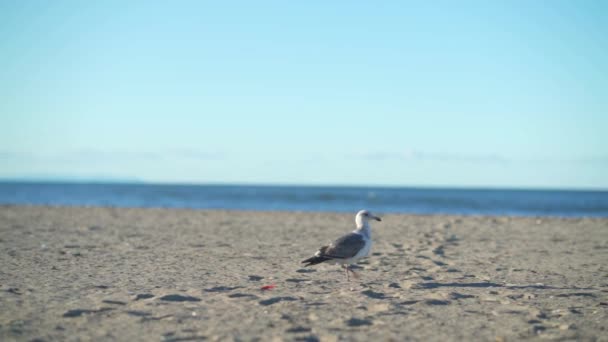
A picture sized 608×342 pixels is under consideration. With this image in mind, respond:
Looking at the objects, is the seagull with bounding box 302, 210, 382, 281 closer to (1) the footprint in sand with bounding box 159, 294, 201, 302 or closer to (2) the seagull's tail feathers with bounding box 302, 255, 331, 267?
(2) the seagull's tail feathers with bounding box 302, 255, 331, 267

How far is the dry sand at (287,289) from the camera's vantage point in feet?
18.9

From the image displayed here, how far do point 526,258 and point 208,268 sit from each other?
272 inches

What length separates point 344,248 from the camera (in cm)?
838

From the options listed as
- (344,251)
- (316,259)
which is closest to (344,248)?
(344,251)

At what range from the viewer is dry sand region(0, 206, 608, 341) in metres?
5.75

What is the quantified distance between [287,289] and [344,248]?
3.91 feet

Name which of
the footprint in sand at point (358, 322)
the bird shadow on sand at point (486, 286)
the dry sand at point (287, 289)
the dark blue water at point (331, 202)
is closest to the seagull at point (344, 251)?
the dry sand at point (287, 289)

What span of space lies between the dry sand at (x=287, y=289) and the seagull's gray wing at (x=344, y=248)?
1.54 feet

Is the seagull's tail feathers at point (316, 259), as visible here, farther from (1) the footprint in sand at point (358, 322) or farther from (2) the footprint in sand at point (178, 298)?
(1) the footprint in sand at point (358, 322)

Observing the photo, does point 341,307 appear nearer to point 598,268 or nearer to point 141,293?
point 141,293

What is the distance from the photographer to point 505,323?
6137 millimetres

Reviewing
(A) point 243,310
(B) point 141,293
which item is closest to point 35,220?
(B) point 141,293

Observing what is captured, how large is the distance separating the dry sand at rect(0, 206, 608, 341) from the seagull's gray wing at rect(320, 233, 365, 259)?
0.47 meters

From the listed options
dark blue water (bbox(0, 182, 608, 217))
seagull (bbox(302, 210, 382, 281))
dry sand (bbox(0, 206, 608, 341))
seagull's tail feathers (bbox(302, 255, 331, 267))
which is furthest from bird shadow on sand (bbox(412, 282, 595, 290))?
dark blue water (bbox(0, 182, 608, 217))
